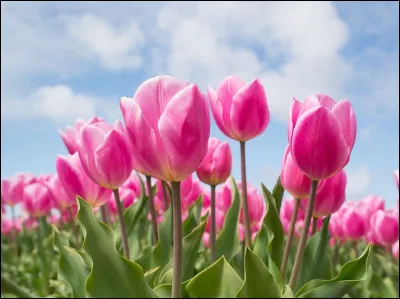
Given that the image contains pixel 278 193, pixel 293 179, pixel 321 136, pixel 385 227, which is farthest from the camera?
pixel 385 227

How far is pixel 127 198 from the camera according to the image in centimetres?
227

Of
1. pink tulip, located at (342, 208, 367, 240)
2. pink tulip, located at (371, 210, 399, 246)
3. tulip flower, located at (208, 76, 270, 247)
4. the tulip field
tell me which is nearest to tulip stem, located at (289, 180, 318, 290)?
the tulip field

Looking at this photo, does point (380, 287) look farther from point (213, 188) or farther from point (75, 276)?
point (75, 276)

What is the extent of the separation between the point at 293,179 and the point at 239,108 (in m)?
0.23

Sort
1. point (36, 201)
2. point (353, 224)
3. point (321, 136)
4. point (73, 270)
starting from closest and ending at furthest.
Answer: point (321, 136) < point (73, 270) < point (353, 224) < point (36, 201)

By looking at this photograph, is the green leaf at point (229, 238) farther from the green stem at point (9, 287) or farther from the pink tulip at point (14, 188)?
the pink tulip at point (14, 188)

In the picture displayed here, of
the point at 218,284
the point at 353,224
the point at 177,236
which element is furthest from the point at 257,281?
the point at 353,224

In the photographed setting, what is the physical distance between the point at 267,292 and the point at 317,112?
380 mm

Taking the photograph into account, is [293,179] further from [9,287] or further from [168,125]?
[9,287]

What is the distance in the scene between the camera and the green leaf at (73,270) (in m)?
1.63

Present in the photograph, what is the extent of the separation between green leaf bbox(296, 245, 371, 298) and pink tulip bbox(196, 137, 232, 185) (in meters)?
0.47

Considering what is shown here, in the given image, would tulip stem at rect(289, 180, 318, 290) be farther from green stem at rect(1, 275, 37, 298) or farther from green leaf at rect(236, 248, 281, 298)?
green stem at rect(1, 275, 37, 298)

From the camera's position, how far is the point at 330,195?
4.61 ft

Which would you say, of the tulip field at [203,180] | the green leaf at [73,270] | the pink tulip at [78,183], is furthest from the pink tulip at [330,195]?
the green leaf at [73,270]
